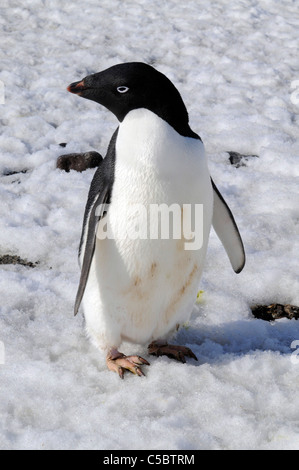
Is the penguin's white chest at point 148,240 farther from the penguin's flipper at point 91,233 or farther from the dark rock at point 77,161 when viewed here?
the dark rock at point 77,161

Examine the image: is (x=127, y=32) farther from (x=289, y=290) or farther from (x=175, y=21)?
(x=289, y=290)

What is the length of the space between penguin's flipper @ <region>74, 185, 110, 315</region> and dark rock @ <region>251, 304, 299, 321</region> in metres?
1.04

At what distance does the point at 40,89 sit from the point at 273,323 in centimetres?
349

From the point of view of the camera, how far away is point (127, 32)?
7.02 m

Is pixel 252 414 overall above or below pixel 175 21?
above

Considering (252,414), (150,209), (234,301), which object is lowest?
(234,301)

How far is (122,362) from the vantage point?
8.60ft

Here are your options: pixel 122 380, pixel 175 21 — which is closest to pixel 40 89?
pixel 175 21

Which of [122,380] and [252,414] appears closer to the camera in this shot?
[252,414]

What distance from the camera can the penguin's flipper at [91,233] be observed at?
2.45 metres

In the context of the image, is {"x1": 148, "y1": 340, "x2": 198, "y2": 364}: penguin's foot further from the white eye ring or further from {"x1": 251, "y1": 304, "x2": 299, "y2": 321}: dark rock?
the white eye ring
